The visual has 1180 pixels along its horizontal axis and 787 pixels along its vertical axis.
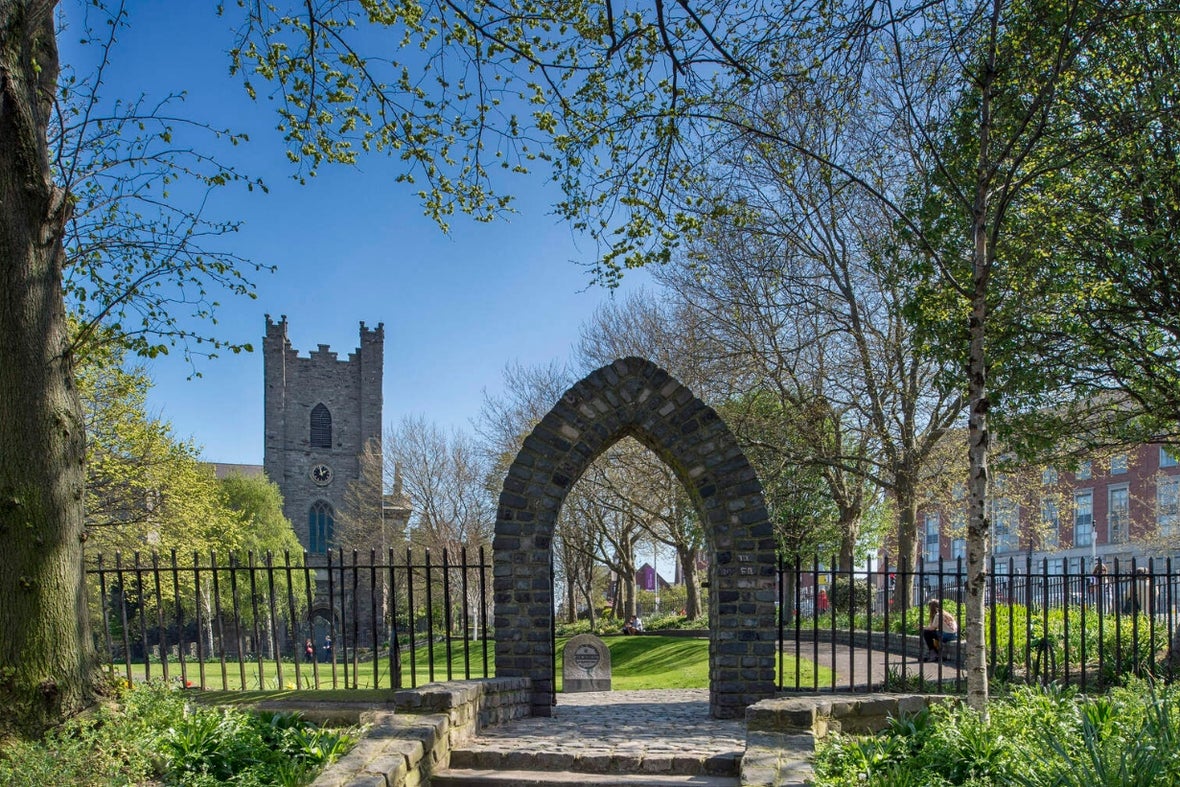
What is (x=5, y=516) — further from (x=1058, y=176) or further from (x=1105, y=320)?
(x=1105, y=320)

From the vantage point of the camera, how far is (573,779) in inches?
269

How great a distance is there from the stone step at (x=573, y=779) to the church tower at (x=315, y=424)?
2093 inches

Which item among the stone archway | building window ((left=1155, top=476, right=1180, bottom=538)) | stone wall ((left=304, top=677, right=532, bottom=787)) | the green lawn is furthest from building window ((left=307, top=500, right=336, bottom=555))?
stone wall ((left=304, top=677, right=532, bottom=787))

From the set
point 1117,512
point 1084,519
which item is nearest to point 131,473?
point 1117,512

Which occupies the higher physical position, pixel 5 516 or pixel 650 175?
pixel 650 175

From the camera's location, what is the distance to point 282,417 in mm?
58969

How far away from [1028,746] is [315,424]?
5842 centimetres

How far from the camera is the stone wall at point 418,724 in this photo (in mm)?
6059

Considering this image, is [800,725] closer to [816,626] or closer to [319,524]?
[816,626]

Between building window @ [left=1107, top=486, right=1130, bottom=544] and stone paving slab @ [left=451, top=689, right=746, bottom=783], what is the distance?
38.0 m

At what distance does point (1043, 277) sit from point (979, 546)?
562cm

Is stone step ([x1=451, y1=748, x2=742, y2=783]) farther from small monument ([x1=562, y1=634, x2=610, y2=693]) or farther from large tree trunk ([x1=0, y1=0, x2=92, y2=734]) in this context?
small monument ([x1=562, y1=634, x2=610, y2=693])

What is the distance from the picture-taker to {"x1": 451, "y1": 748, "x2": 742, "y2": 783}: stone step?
6.95 meters

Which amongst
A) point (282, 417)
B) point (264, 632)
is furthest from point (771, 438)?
point (282, 417)
